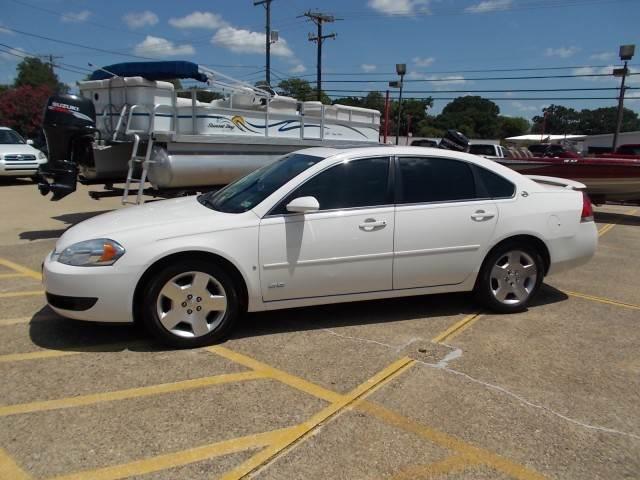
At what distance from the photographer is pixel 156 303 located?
3762 millimetres

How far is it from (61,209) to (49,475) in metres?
9.54

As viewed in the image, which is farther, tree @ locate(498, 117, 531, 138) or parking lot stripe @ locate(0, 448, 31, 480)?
tree @ locate(498, 117, 531, 138)

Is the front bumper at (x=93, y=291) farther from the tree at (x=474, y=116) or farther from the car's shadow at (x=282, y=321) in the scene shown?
the tree at (x=474, y=116)

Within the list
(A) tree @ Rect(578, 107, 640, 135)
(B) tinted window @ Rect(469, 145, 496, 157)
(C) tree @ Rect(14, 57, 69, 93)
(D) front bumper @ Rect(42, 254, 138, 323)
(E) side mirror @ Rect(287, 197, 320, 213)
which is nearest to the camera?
(D) front bumper @ Rect(42, 254, 138, 323)

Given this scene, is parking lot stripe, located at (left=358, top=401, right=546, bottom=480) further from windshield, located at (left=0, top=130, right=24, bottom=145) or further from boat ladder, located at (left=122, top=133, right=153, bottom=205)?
windshield, located at (left=0, top=130, right=24, bottom=145)

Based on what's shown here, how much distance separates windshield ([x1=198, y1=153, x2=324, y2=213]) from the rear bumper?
7.70 ft

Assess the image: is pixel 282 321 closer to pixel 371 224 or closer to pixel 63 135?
pixel 371 224

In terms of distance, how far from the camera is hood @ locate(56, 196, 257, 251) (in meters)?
3.80

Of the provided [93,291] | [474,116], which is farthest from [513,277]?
[474,116]

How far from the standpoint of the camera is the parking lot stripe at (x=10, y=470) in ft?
8.09

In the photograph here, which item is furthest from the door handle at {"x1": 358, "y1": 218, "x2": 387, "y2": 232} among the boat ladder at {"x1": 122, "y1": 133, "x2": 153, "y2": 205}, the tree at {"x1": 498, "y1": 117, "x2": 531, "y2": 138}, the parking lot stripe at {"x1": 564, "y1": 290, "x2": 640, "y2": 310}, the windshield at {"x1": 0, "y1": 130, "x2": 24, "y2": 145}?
the tree at {"x1": 498, "y1": 117, "x2": 531, "y2": 138}

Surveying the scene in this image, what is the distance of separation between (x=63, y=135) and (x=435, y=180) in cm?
602

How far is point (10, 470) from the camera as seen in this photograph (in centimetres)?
251

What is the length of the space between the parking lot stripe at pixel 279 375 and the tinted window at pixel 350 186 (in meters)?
1.22
